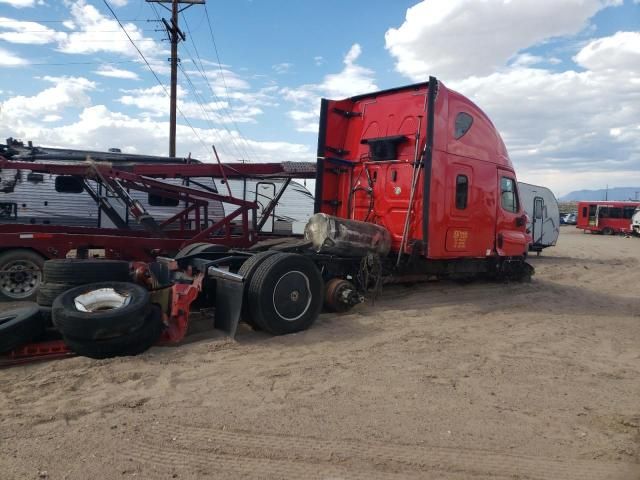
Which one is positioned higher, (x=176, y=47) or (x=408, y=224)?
(x=176, y=47)

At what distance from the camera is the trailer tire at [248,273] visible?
19.4 ft

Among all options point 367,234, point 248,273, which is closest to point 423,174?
point 367,234

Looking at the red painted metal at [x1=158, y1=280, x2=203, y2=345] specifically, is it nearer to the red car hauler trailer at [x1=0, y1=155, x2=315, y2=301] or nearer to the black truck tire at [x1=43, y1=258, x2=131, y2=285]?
the black truck tire at [x1=43, y1=258, x2=131, y2=285]

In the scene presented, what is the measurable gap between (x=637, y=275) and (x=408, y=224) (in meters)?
9.31

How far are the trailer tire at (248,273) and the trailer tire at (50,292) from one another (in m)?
1.81

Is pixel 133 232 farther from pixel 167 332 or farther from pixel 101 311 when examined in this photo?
pixel 101 311

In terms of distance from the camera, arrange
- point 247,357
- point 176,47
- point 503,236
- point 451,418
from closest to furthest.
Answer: point 451,418 → point 247,357 → point 503,236 → point 176,47

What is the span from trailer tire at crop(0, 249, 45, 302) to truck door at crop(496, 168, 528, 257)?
7.51 meters

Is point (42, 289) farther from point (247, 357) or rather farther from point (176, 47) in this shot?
point (176, 47)

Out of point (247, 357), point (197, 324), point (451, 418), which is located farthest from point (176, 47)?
point (451, 418)

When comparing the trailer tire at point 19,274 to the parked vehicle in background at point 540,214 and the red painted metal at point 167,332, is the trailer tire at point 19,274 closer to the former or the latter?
the red painted metal at point 167,332

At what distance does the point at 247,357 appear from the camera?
16.9 feet

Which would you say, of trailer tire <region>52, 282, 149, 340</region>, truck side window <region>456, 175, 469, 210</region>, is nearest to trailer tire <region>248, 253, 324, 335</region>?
trailer tire <region>52, 282, 149, 340</region>

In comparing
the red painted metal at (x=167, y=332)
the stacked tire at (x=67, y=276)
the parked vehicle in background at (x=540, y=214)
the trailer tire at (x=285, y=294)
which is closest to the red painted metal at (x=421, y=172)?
the trailer tire at (x=285, y=294)
